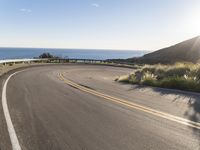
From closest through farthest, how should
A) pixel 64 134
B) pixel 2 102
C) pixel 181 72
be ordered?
pixel 64 134 → pixel 2 102 → pixel 181 72

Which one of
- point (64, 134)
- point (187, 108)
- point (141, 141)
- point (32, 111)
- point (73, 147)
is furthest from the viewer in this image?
point (187, 108)

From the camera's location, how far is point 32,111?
8.46 meters

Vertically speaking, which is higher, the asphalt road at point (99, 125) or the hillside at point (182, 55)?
the hillside at point (182, 55)

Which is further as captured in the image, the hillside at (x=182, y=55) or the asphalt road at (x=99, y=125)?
the hillside at (x=182, y=55)

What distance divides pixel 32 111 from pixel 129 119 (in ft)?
10.0

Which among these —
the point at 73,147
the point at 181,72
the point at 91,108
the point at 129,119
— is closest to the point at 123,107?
the point at 91,108

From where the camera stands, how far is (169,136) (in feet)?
19.2

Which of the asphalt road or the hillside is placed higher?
the hillside

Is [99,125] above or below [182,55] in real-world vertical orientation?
below

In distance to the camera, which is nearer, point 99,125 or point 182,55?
point 99,125

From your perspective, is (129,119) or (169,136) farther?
(129,119)

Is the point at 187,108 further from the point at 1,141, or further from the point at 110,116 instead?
the point at 1,141

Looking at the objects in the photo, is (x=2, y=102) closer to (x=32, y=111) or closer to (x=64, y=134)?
(x=32, y=111)

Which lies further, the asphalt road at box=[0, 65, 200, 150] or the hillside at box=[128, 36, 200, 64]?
the hillside at box=[128, 36, 200, 64]
